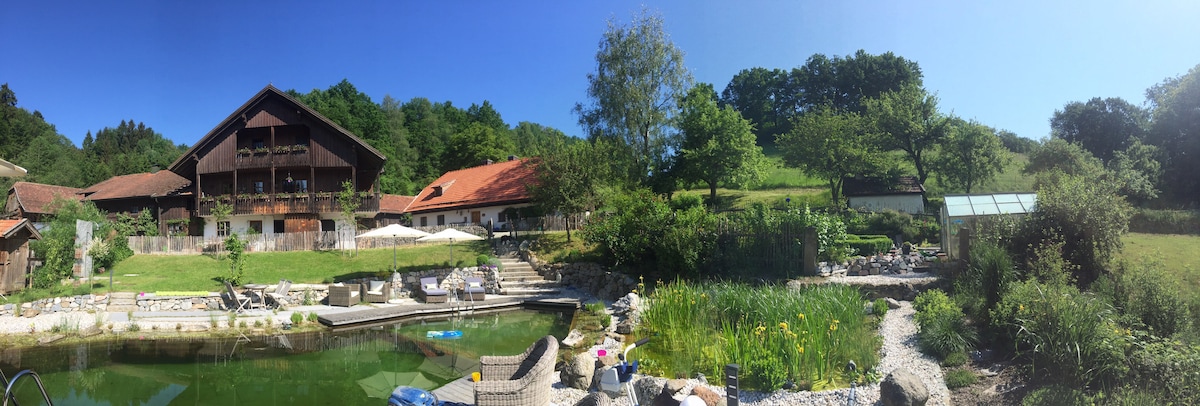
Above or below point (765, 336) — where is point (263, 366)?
below

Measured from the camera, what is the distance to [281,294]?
55.0 feet

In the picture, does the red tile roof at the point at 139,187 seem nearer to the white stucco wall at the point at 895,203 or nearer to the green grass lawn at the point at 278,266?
the green grass lawn at the point at 278,266

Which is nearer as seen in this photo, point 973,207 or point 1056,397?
point 1056,397

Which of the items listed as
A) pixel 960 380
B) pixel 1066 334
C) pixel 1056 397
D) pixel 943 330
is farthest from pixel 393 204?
pixel 1056 397

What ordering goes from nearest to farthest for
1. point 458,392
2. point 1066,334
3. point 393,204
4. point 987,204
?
1. point 1066,334
2. point 458,392
3. point 987,204
4. point 393,204

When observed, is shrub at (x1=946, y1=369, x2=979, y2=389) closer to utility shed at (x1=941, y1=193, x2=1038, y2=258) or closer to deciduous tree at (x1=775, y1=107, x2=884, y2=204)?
utility shed at (x1=941, y1=193, x2=1038, y2=258)

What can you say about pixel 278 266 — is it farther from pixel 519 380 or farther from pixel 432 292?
pixel 519 380

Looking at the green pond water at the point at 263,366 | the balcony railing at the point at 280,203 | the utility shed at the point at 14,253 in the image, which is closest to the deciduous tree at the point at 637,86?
the balcony railing at the point at 280,203

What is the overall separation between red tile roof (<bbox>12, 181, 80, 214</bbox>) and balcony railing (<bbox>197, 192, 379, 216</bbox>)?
33.5ft

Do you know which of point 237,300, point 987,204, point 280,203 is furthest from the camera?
point 280,203

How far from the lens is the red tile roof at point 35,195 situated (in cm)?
3206

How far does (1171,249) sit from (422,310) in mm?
22329

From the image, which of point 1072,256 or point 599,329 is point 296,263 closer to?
point 599,329

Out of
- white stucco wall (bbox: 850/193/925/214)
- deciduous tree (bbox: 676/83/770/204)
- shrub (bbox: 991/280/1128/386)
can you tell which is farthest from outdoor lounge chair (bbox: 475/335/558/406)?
white stucco wall (bbox: 850/193/925/214)
